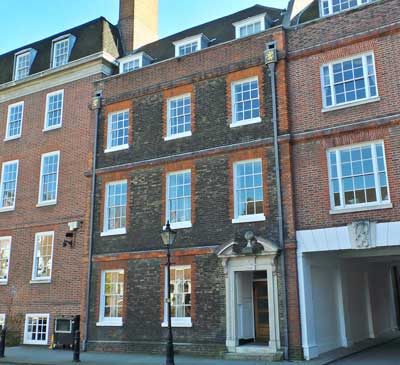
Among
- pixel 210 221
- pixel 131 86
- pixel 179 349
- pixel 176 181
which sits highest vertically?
pixel 131 86

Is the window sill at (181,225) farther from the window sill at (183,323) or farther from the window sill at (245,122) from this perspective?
the window sill at (245,122)

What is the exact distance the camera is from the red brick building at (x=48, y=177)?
66.0 ft

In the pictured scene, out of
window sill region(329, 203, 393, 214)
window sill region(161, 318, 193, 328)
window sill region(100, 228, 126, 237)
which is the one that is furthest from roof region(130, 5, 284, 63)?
window sill region(161, 318, 193, 328)

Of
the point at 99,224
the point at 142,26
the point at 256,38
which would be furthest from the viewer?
the point at 142,26

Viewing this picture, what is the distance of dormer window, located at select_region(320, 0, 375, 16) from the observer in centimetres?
1642

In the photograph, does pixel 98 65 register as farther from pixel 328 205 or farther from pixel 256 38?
pixel 328 205

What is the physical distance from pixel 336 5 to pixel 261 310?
1087 centimetres

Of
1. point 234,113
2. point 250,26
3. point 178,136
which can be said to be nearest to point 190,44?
point 250,26

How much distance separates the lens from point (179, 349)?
16188mm

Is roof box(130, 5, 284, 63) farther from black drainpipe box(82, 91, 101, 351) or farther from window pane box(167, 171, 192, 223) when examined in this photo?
window pane box(167, 171, 192, 223)

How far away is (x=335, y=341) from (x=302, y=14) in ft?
38.3

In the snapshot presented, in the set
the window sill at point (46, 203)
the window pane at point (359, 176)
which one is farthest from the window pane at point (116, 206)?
the window pane at point (359, 176)

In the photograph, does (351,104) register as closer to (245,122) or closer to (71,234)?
(245,122)

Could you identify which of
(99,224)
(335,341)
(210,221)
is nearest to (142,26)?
(99,224)
